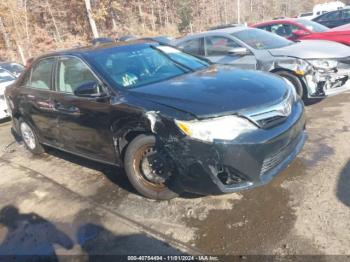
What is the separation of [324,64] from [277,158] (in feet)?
10.7

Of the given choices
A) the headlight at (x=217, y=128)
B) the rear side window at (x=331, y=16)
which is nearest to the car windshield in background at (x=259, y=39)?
the headlight at (x=217, y=128)

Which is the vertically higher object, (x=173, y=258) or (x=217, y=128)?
(x=217, y=128)

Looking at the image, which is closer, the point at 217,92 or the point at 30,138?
the point at 217,92

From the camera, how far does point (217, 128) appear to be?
296 centimetres

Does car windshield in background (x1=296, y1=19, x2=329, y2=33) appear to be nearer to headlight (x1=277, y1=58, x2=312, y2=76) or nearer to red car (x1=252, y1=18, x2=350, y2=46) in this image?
red car (x1=252, y1=18, x2=350, y2=46)

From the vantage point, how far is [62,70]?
4406 mm

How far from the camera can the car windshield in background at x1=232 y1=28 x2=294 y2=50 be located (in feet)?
21.3

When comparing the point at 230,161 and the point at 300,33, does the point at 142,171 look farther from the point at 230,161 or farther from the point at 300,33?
the point at 300,33

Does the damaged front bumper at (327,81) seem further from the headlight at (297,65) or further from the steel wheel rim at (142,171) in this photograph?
the steel wheel rim at (142,171)

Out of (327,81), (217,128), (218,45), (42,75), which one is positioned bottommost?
(327,81)

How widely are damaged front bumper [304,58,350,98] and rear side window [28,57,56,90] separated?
3996 mm

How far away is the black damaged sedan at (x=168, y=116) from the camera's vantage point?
2.99 metres

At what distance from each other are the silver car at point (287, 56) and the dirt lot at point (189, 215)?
1.30 meters

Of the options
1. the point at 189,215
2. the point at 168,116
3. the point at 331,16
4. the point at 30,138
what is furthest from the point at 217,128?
the point at 331,16
